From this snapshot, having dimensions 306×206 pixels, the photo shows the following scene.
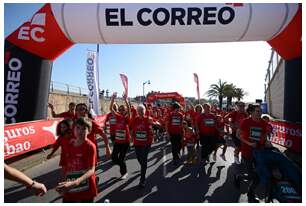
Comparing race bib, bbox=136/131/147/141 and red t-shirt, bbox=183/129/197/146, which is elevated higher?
race bib, bbox=136/131/147/141

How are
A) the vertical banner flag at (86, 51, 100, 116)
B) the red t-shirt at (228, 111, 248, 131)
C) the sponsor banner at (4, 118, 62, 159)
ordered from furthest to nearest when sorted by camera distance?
the vertical banner flag at (86, 51, 100, 116) < the red t-shirt at (228, 111, 248, 131) < the sponsor banner at (4, 118, 62, 159)

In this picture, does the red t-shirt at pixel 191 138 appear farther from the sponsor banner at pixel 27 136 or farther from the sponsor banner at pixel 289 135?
the sponsor banner at pixel 27 136

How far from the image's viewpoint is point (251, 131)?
16.8 ft

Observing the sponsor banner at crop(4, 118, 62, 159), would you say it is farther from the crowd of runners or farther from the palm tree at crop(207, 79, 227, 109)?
the palm tree at crop(207, 79, 227, 109)

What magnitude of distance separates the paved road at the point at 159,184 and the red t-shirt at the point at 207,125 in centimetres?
102

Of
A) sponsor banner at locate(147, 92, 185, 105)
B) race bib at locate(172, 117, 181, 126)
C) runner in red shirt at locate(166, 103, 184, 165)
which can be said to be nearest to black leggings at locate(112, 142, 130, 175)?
runner in red shirt at locate(166, 103, 184, 165)

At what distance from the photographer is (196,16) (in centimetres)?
633

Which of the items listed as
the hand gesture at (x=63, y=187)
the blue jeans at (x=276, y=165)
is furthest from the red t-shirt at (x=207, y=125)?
the hand gesture at (x=63, y=187)

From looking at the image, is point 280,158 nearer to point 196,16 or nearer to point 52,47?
point 196,16

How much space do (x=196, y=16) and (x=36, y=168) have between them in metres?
5.98

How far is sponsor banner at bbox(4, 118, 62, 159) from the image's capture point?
643 centimetres

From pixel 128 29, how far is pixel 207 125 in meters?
3.51

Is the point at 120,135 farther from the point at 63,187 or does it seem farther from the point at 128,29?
the point at 63,187

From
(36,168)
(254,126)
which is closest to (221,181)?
(254,126)
